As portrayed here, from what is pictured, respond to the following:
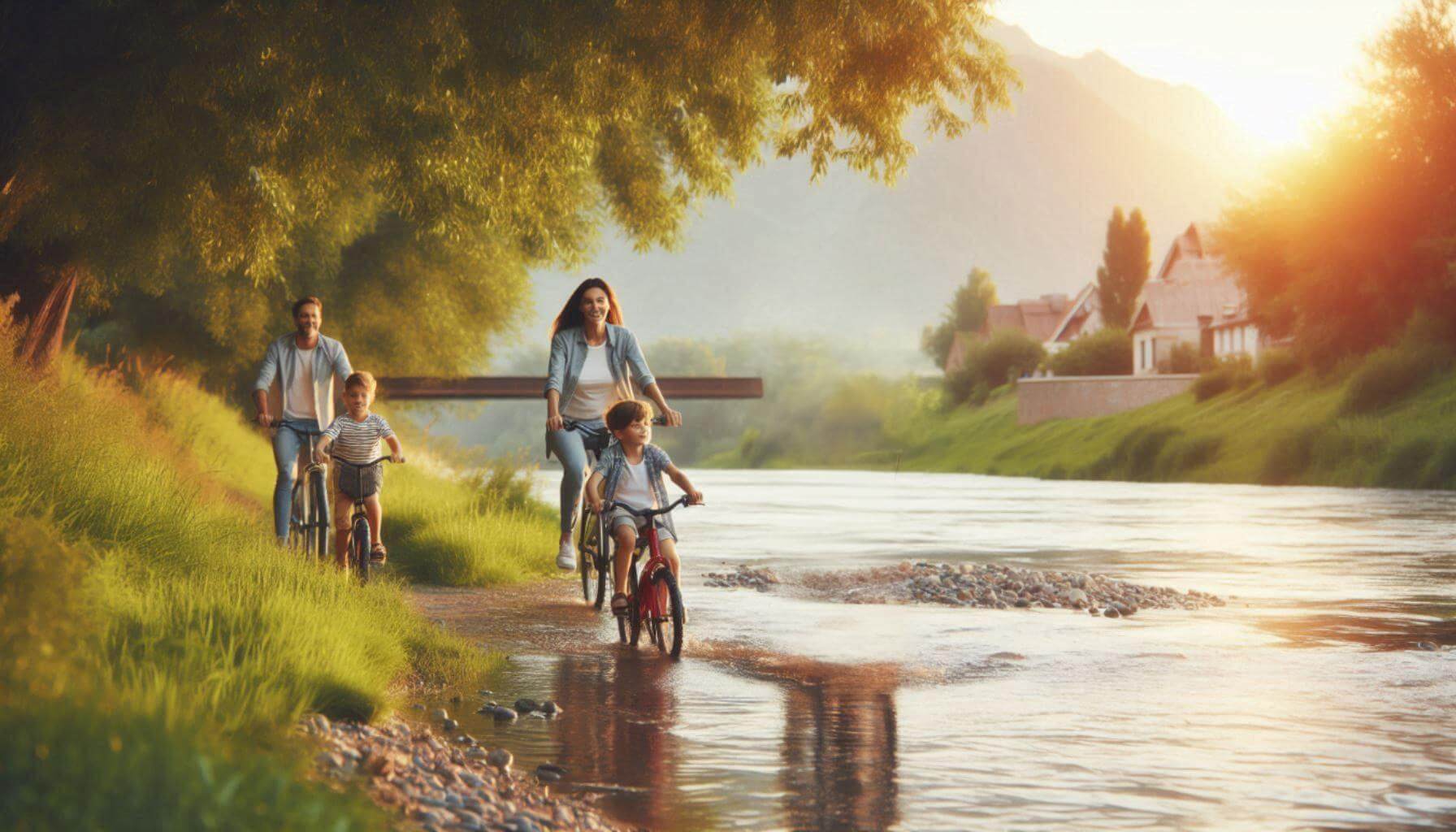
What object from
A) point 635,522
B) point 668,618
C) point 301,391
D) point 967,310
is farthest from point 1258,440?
point 967,310

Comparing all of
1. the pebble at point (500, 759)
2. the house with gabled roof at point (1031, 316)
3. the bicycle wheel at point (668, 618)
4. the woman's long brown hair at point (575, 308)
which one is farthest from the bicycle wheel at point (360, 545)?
the house with gabled roof at point (1031, 316)

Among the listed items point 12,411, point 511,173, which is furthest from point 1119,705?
point 511,173

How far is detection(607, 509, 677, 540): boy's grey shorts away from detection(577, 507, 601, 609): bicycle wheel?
189cm

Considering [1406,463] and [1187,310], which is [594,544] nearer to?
[1406,463]

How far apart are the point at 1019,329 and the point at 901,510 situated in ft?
222

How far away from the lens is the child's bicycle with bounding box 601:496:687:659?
9.87m

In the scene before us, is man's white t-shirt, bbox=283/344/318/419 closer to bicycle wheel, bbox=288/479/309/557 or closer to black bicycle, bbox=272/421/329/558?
black bicycle, bbox=272/421/329/558

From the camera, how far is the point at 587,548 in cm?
1301

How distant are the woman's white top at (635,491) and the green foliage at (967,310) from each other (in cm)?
12457

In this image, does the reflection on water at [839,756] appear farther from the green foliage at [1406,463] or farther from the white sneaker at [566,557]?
the green foliage at [1406,463]

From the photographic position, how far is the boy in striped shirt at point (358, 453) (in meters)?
12.1

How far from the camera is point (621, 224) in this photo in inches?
774

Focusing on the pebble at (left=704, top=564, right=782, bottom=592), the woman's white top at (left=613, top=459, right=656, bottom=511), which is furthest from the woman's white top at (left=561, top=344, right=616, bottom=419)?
the pebble at (left=704, top=564, right=782, bottom=592)

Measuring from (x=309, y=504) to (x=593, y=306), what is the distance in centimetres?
274
